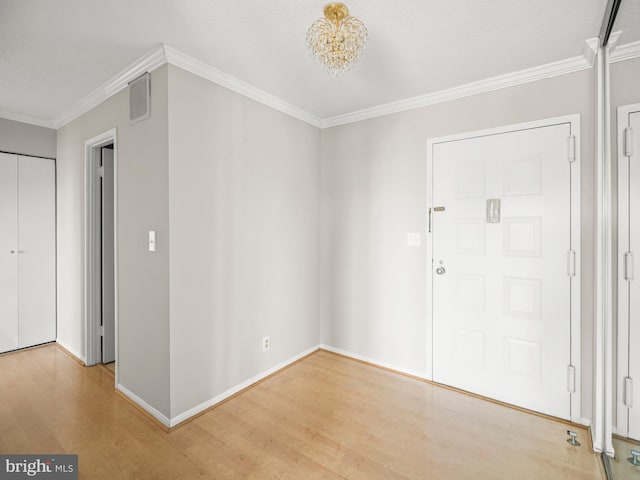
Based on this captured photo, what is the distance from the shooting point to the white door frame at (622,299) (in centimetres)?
170

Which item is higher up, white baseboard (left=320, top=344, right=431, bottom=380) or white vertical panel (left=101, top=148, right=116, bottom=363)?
white vertical panel (left=101, top=148, right=116, bottom=363)

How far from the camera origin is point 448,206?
2.68m

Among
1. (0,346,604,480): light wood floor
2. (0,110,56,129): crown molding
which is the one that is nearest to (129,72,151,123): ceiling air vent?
(0,110,56,129): crown molding

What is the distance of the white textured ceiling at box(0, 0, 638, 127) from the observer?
1.69 meters

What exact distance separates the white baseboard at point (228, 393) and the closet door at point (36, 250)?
256cm

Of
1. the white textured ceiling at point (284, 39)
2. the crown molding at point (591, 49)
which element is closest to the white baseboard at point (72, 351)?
the white textured ceiling at point (284, 39)

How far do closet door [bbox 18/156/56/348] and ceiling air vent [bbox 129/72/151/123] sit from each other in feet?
6.62

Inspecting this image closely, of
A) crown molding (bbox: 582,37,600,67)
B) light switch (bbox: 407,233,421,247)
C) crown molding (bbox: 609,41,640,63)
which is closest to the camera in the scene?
crown molding (bbox: 609,41,640,63)

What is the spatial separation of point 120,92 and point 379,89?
2084mm

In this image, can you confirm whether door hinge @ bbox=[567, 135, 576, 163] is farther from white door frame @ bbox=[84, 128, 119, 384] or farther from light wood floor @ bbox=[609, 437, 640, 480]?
white door frame @ bbox=[84, 128, 119, 384]

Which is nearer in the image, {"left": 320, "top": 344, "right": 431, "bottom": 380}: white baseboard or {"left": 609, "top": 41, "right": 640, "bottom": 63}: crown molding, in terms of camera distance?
{"left": 609, "top": 41, "right": 640, "bottom": 63}: crown molding

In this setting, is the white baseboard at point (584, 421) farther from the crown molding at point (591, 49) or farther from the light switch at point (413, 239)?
the crown molding at point (591, 49)

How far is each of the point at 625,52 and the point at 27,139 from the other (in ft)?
16.8

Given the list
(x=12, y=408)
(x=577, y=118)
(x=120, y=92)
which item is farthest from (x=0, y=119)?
(x=577, y=118)
